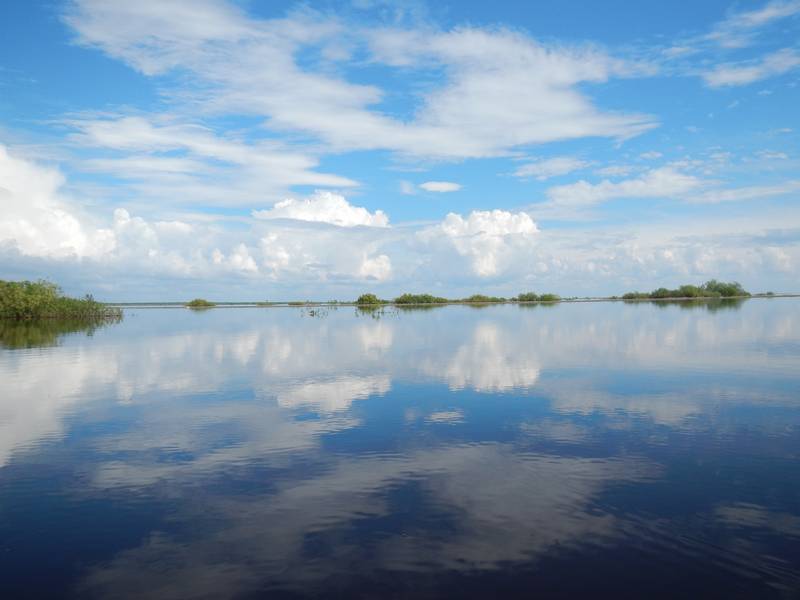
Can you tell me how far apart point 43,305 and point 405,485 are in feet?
284

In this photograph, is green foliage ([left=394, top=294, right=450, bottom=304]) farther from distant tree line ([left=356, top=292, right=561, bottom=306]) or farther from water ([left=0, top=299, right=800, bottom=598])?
water ([left=0, top=299, right=800, bottom=598])

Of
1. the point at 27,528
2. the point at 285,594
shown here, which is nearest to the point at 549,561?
the point at 285,594

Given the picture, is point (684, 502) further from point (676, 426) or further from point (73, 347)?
point (73, 347)

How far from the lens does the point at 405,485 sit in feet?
37.4

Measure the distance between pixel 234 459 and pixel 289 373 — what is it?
13.2 meters

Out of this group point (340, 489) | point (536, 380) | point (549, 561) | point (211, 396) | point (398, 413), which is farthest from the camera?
point (536, 380)

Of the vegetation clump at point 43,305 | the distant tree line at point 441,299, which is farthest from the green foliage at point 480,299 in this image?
the vegetation clump at point 43,305

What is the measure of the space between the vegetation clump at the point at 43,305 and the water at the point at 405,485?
64.2m

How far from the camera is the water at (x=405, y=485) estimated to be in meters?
8.02

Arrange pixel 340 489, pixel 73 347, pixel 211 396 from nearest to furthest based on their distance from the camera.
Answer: pixel 340 489
pixel 211 396
pixel 73 347

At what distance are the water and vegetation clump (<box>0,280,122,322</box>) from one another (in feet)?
211

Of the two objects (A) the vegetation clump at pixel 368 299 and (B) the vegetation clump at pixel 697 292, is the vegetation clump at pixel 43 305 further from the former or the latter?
(B) the vegetation clump at pixel 697 292

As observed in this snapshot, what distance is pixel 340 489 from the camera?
1128cm

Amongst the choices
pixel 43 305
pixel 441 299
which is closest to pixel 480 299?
pixel 441 299
